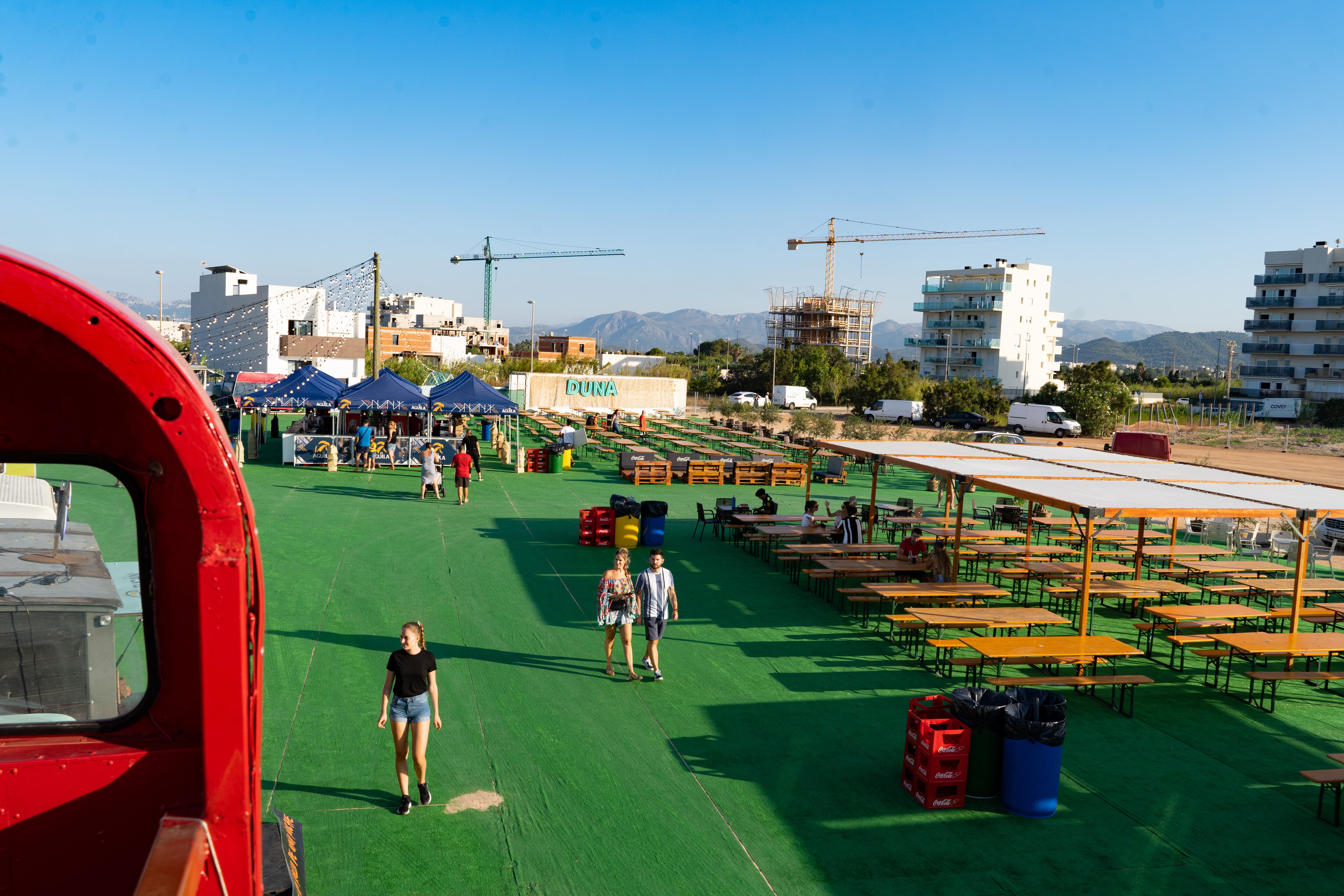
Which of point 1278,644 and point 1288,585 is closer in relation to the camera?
point 1278,644

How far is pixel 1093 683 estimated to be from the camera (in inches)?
380

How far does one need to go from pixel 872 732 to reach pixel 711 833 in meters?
2.69

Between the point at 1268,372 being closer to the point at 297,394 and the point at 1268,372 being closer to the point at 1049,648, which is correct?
the point at 297,394

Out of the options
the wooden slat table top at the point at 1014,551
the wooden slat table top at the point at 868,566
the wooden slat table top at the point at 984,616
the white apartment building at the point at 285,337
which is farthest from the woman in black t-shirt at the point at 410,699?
the white apartment building at the point at 285,337

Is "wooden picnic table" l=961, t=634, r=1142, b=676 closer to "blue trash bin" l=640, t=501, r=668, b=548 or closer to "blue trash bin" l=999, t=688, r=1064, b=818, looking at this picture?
"blue trash bin" l=999, t=688, r=1064, b=818

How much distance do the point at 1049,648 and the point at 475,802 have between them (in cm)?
641

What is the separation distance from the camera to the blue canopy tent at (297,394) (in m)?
26.3

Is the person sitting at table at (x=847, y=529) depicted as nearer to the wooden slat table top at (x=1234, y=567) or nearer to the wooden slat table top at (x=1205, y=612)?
the wooden slat table top at (x=1205, y=612)

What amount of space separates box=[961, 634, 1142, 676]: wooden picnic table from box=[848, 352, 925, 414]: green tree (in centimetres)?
5396

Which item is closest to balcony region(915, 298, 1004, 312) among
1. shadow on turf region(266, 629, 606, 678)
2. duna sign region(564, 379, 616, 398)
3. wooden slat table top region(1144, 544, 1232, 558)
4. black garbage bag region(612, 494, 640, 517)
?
duna sign region(564, 379, 616, 398)

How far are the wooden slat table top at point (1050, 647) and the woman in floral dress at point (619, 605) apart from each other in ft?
12.1

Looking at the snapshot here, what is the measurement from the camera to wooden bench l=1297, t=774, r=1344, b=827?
7367mm

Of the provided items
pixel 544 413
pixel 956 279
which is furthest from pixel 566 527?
pixel 956 279

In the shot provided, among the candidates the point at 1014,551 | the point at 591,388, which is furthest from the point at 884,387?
the point at 1014,551
